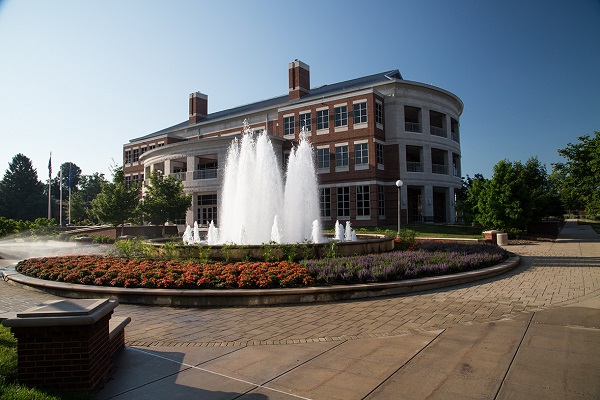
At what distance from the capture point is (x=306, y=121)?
3816 cm

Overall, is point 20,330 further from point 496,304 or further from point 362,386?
point 496,304

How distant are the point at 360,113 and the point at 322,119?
4.06 metres

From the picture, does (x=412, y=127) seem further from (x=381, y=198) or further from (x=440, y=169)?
(x=381, y=198)

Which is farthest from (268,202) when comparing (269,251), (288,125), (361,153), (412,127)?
(412,127)

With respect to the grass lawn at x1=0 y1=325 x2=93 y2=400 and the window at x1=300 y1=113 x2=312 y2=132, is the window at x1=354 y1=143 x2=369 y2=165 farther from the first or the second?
the grass lawn at x1=0 y1=325 x2=93 y2=400

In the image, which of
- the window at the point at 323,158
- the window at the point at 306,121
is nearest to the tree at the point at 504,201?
the window at the point at 323,158

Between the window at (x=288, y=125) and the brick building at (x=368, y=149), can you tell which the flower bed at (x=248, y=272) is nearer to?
the brick building at (x=368, y=149)

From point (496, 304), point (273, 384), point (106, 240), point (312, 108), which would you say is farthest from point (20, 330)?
point (312, 108)

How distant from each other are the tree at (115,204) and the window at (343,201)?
18.6 metres

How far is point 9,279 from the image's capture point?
11.8 metres

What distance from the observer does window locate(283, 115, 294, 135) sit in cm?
3909

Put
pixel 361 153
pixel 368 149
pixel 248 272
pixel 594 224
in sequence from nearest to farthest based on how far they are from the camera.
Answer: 1. pixel 248 272
2. pixel 368 149
3. pixel 361 153
4. pixel 594 224

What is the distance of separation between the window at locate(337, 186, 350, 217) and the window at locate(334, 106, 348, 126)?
6111 mm

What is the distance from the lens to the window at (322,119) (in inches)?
1455
